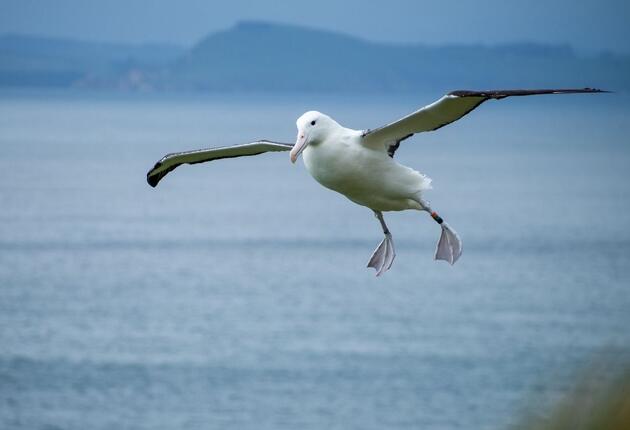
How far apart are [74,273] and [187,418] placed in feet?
108

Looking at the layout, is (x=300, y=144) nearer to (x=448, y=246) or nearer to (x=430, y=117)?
(x=430, y=117)

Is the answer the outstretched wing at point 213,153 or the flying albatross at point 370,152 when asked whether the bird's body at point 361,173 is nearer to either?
the flying albatross at point 370,152

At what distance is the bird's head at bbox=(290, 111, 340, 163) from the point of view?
9.53 meters

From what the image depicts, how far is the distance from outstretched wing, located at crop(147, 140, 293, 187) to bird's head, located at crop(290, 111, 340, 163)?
42cm

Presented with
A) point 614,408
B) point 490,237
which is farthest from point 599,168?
point 614,408

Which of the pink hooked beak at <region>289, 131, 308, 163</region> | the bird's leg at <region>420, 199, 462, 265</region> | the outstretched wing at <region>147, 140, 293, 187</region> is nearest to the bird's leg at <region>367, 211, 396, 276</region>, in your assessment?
the bird's leg at <region>420, 199, 462, 265</region>

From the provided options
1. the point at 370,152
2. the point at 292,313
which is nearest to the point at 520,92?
the point at 370,152

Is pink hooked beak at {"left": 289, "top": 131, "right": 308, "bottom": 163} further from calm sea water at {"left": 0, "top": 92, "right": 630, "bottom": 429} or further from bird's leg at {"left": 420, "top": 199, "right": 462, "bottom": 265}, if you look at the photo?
calm sea water at {"left": 0, "top": 92, "right": 630, "bottom": 429}

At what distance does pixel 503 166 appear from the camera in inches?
7751

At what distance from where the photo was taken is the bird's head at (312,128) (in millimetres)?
9531

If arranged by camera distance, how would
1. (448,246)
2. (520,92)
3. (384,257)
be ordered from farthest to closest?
(384,257) < (448,246) < (520,92)

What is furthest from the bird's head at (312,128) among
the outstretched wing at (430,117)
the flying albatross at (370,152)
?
the outstretched wing at (430,117)

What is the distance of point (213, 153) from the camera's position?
1114 cm

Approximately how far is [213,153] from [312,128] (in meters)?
1.69
